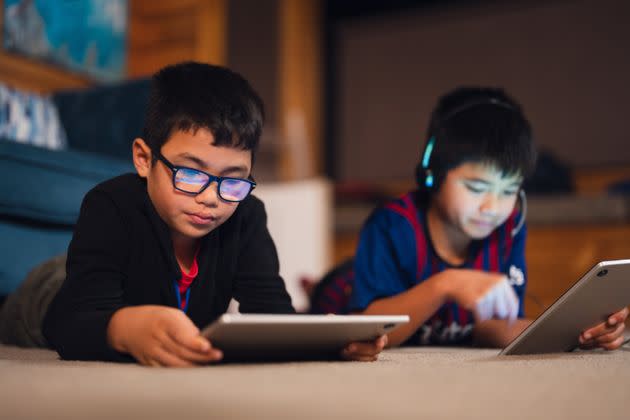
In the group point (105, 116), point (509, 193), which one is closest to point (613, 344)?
point (509, 193)

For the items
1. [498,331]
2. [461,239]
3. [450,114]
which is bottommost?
[498,331]

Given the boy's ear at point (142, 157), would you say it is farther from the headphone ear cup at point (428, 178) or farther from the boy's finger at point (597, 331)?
the boy's finger at point (597, 331)

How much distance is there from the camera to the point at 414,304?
107 cm

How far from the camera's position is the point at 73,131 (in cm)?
219

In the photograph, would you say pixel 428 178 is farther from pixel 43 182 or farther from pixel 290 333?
pixel 43 182

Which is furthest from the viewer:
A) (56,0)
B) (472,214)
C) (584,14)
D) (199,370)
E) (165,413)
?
(584,14)

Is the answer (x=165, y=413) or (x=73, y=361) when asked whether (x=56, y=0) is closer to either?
(x=73, y=361)

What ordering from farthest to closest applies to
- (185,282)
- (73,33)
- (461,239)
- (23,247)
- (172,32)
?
(172,32)
(73,33)
(23,247)
(461,239)
(185,282)

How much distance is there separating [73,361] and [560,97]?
3075mm

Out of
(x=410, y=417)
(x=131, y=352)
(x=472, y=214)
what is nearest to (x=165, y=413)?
(x=410, y=417)

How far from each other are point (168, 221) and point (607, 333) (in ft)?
2.08

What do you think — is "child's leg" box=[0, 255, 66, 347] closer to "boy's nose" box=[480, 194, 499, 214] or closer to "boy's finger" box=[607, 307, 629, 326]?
"boy's nose" box=[480, 194, 499, 214]

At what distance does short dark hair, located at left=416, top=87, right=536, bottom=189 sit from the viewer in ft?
3.53

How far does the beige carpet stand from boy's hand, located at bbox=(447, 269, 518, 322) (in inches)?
7.3
